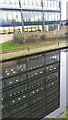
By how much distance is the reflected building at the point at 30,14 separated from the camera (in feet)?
152

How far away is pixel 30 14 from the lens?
50969 mm

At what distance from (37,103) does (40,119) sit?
287 centimetres

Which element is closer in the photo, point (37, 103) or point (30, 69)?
point (37, 103)

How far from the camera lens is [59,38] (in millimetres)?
46969

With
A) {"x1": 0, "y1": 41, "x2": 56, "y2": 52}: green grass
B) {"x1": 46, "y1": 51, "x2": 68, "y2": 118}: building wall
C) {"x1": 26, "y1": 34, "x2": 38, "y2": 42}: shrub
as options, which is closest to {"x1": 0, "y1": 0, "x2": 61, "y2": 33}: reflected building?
{"x1": 26, "y1": 34, "x2": 38, "y2": 42}: shrub

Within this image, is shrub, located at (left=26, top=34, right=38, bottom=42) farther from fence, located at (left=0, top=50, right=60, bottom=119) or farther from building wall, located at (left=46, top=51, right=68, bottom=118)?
fence, located at (left=0, top=50, right=60, bottom=119)

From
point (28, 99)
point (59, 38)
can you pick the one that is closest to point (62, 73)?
point (28, 99)

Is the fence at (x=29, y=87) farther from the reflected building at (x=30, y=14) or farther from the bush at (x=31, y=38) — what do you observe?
the reflected building at (x=30, y=14)

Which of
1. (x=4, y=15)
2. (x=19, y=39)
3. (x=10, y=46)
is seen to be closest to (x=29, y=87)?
(x=10, y=46)

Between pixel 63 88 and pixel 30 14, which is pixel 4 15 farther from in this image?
pixel 63 88

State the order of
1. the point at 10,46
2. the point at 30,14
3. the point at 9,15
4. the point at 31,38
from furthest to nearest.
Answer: the point at 30,14
the point at 9,15
the point at 31,38
the point at 10,46

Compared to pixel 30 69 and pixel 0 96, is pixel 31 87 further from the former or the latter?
pixel 30 69

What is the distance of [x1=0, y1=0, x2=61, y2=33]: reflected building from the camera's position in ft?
152

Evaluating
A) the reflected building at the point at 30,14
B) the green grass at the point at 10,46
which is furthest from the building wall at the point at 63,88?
the reflected building at the point at 30,14
